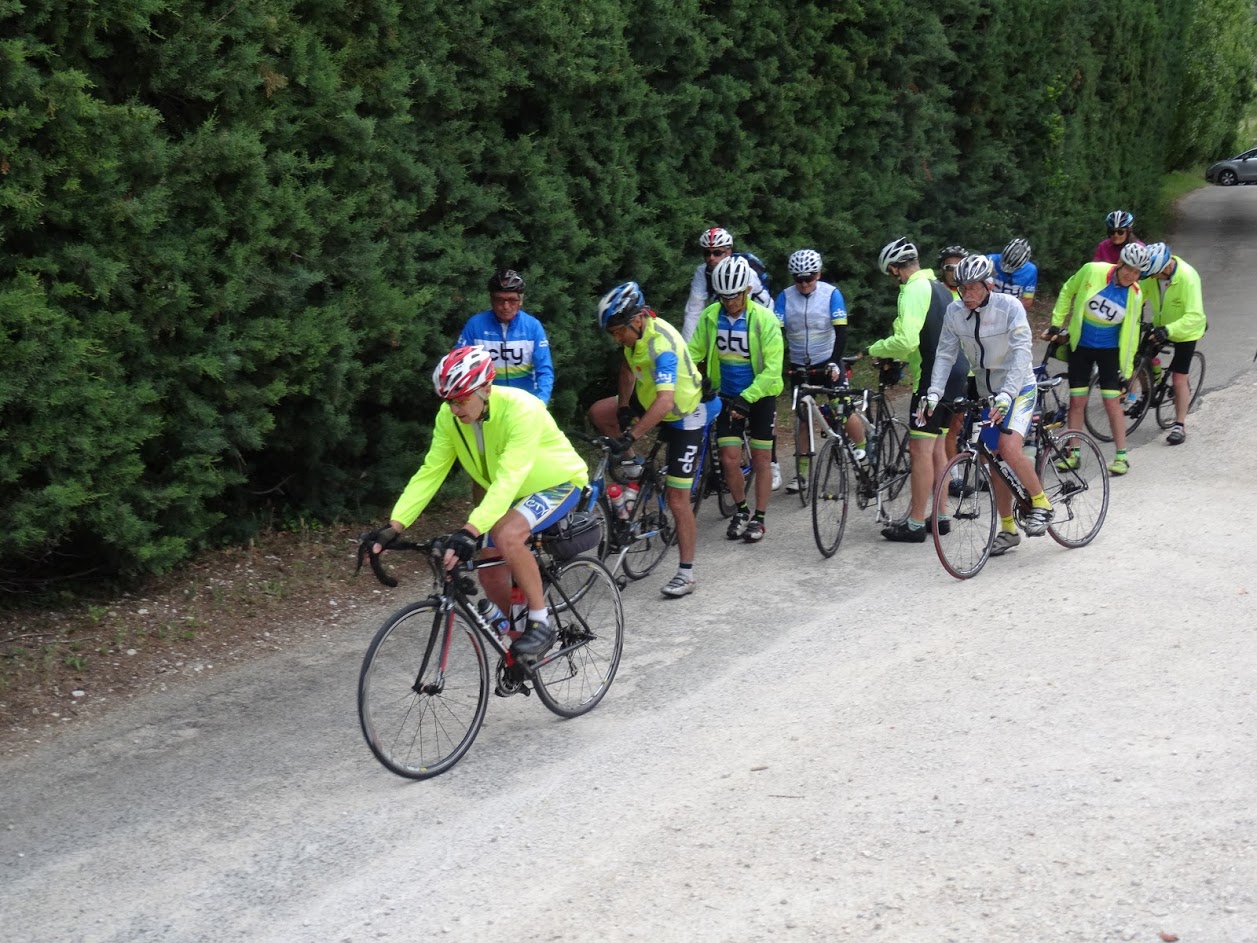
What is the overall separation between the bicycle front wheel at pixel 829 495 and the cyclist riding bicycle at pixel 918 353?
48 cm

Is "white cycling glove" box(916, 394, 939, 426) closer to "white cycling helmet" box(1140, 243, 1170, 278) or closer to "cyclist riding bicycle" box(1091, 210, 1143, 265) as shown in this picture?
"white cycling helmet" box(1140, 243, 1170, 278)

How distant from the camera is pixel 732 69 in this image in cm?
1303

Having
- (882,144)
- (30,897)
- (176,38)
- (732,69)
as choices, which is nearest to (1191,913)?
(30,897)

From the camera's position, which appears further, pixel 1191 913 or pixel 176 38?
pixel 176 38

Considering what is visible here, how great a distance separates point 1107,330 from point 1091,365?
1.15 ft

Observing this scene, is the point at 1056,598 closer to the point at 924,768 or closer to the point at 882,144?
the point at 924,768

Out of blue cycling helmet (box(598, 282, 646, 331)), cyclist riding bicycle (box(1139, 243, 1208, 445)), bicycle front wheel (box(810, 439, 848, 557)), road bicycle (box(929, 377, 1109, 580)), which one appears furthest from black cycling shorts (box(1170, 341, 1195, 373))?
blue cycling helmet (box(598, 282, 646, 331))

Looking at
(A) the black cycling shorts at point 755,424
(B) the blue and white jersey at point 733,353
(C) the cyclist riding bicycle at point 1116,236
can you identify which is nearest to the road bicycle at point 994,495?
(A) the black cycling shorts at point 755,424

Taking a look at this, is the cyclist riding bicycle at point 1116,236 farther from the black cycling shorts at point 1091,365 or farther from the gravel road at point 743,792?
the gravel road at point 743,792

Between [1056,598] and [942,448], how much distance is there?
72.5 inches

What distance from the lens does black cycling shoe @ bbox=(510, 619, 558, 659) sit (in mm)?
6496

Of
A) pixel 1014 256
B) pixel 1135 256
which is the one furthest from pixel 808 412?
pixel 1014 256

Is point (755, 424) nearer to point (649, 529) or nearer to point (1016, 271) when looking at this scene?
point (649, 529)

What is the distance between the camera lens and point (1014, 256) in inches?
528
